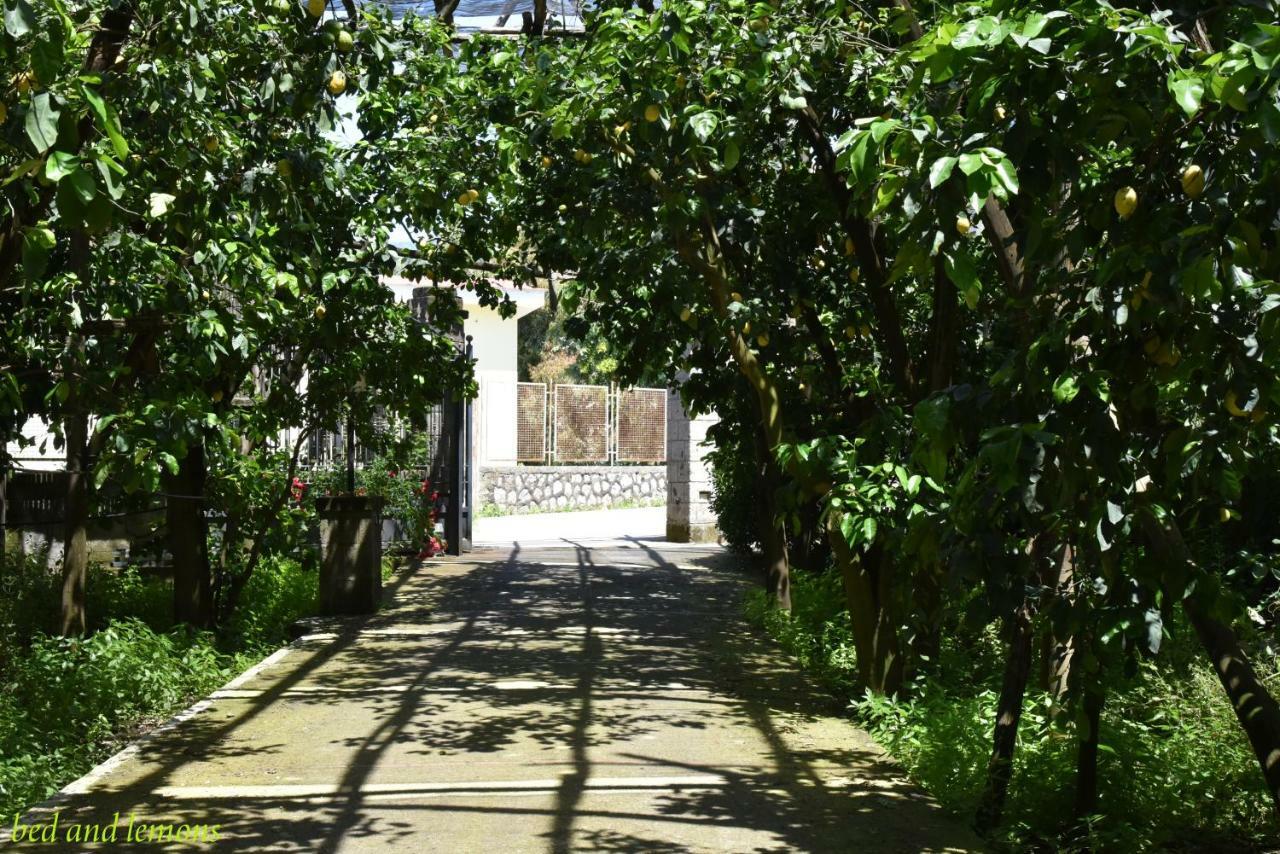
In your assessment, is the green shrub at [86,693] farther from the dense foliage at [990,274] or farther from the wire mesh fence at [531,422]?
the wire mesh fence at [531,422]

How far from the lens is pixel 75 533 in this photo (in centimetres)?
880

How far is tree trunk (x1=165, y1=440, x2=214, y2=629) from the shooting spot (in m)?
10.0

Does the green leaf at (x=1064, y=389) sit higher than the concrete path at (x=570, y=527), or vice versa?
the green leaf at (x=1064, y=389)

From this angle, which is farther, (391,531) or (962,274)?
(391,531)

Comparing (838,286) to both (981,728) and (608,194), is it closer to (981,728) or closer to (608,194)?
(608,194)

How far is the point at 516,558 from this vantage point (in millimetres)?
18484

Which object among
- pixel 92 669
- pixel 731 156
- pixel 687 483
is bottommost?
pixel 92 669

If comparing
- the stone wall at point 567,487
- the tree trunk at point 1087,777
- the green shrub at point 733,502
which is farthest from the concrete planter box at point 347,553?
the stone wall at point 567,487

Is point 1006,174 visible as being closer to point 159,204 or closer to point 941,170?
point 941,170

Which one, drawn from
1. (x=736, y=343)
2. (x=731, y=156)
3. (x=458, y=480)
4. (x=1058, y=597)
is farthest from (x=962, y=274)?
(x=458, y=480)

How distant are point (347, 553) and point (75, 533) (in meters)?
3.56

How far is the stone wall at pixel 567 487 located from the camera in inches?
1110

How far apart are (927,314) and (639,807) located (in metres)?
5.23

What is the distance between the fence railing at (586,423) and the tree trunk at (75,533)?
61.6 feet
